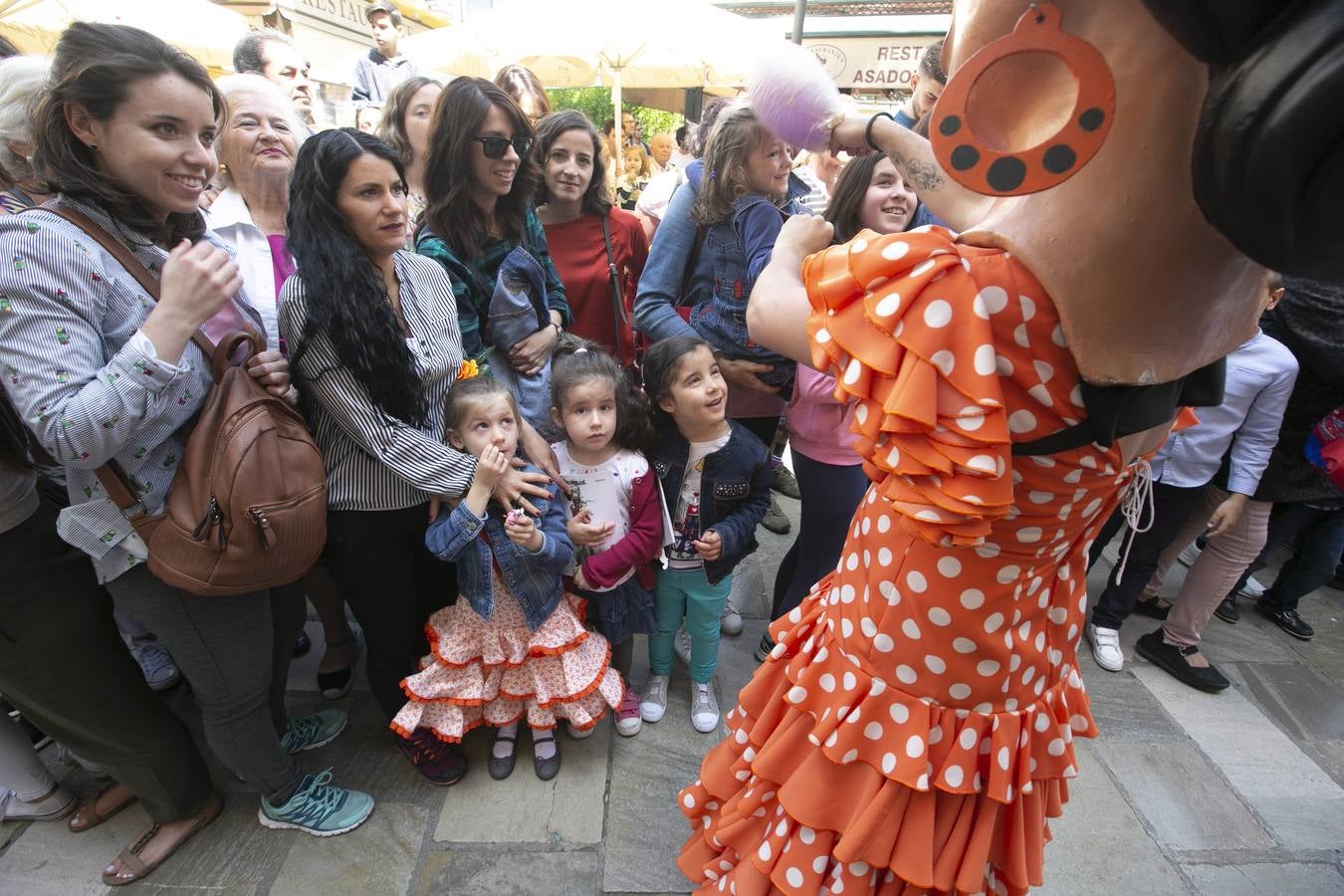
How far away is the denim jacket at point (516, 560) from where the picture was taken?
6.46 ft

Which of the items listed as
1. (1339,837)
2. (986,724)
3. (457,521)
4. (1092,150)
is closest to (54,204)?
(457,521)

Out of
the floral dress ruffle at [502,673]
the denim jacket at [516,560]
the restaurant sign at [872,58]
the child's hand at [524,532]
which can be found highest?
the restaurant sign at [872,58]

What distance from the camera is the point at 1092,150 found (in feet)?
2.43

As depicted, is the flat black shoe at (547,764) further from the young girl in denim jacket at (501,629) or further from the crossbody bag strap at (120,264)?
the crossbody bag strap at (120,264)

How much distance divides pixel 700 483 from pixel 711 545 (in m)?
0.22

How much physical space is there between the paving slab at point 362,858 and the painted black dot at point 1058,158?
7.29 ft

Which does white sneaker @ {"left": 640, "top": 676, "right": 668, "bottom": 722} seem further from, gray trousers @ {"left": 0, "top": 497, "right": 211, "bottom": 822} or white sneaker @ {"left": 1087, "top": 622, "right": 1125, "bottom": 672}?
white sneaker @ {"left": 1087, "top": 622, "right": 1125, "bottom": 672}

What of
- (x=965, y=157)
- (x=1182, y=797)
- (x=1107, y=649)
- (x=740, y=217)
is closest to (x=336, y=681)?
(x=740, y=217)

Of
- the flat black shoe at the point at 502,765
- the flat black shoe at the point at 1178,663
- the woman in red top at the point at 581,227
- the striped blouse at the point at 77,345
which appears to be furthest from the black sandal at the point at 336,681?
the flat black shoe at the point at 1178,663

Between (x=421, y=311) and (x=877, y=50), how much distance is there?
15.1 meters

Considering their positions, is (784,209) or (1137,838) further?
(784,209)

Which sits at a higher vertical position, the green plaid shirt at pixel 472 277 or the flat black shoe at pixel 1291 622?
the green plaid shirt at pixel 472 277

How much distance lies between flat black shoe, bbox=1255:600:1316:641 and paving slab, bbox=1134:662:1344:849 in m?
0.80

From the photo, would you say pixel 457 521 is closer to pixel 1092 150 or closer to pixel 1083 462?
pixel 1083 462
